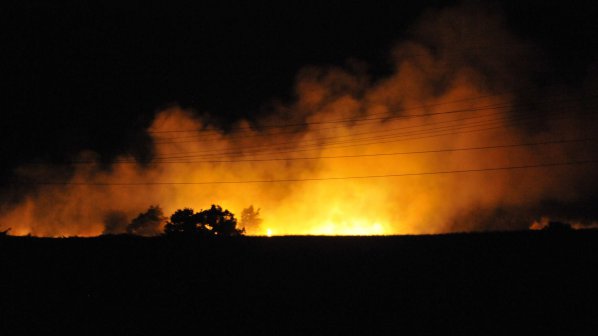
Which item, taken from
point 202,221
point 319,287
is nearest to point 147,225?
point 202,221

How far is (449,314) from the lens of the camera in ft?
19.3

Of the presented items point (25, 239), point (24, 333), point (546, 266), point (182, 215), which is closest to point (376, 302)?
point (546, 266)

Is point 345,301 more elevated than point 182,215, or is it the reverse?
point 182,215

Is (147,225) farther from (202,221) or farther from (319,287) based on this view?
(319,287)

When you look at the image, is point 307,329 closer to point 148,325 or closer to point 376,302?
point 376,302

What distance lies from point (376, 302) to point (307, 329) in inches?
→ 42.8

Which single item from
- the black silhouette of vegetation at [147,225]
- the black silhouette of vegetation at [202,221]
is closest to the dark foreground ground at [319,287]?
the black silhouette of vegetation at [202,221]

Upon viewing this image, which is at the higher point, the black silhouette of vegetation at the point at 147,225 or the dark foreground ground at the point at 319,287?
the black silhouette of vegetation at the point at 147,225

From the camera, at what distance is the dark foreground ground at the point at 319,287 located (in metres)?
5.87

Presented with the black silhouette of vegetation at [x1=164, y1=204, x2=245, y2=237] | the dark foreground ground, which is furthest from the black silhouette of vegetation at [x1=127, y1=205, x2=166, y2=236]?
the dark foreground ground

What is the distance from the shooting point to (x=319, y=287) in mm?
6609

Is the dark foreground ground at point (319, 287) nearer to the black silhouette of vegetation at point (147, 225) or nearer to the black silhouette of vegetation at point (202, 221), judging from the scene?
the black silhouette of vegetation at point (202, 221)

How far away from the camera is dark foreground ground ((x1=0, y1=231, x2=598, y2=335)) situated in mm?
5871

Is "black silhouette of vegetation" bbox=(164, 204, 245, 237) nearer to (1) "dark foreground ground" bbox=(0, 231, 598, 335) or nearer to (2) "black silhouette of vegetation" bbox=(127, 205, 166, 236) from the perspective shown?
(1) "dark foreground ground" bbox=(0, 231, 598, 335)
